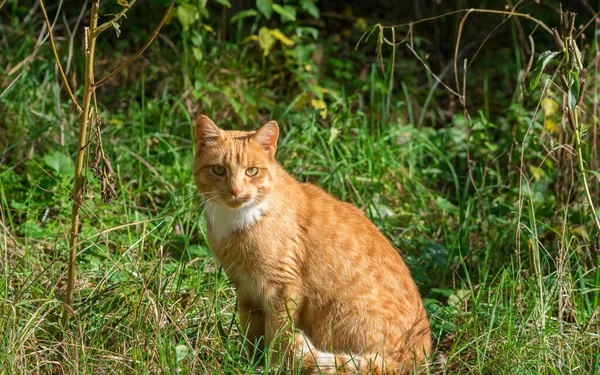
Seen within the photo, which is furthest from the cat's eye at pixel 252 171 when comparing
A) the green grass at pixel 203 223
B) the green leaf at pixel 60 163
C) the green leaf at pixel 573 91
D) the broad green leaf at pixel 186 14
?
the broad green leaf at pixel 186 14

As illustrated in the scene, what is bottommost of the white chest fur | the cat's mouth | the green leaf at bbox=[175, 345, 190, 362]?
the green leaf at bbox=[175, 345, 190, 362]

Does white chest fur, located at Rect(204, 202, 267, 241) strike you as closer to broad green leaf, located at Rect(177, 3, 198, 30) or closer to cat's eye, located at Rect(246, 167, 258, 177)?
cat's eye, located at Rect(246, 167, 258, 177)

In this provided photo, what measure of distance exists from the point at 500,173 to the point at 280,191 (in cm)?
236

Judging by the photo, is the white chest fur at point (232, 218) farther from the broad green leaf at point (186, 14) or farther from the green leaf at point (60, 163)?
the broad green leaf at point (186, 14)

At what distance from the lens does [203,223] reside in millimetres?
4559

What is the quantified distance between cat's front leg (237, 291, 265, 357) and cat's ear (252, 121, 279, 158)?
26.7 inches

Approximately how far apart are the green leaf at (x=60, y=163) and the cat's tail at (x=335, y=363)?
6.95ft

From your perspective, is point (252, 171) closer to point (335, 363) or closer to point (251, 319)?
point (251, 319)

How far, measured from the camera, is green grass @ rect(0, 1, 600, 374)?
3.38 m

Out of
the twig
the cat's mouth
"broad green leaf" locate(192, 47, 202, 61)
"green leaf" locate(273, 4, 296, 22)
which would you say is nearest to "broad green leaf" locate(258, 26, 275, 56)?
"green leaf" locate(273, 4, 296, 22)

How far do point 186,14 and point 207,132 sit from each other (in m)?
1.90

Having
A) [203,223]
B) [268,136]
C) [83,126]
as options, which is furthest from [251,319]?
[83,126]

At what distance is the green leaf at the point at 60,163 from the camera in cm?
483

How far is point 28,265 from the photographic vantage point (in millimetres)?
3934
